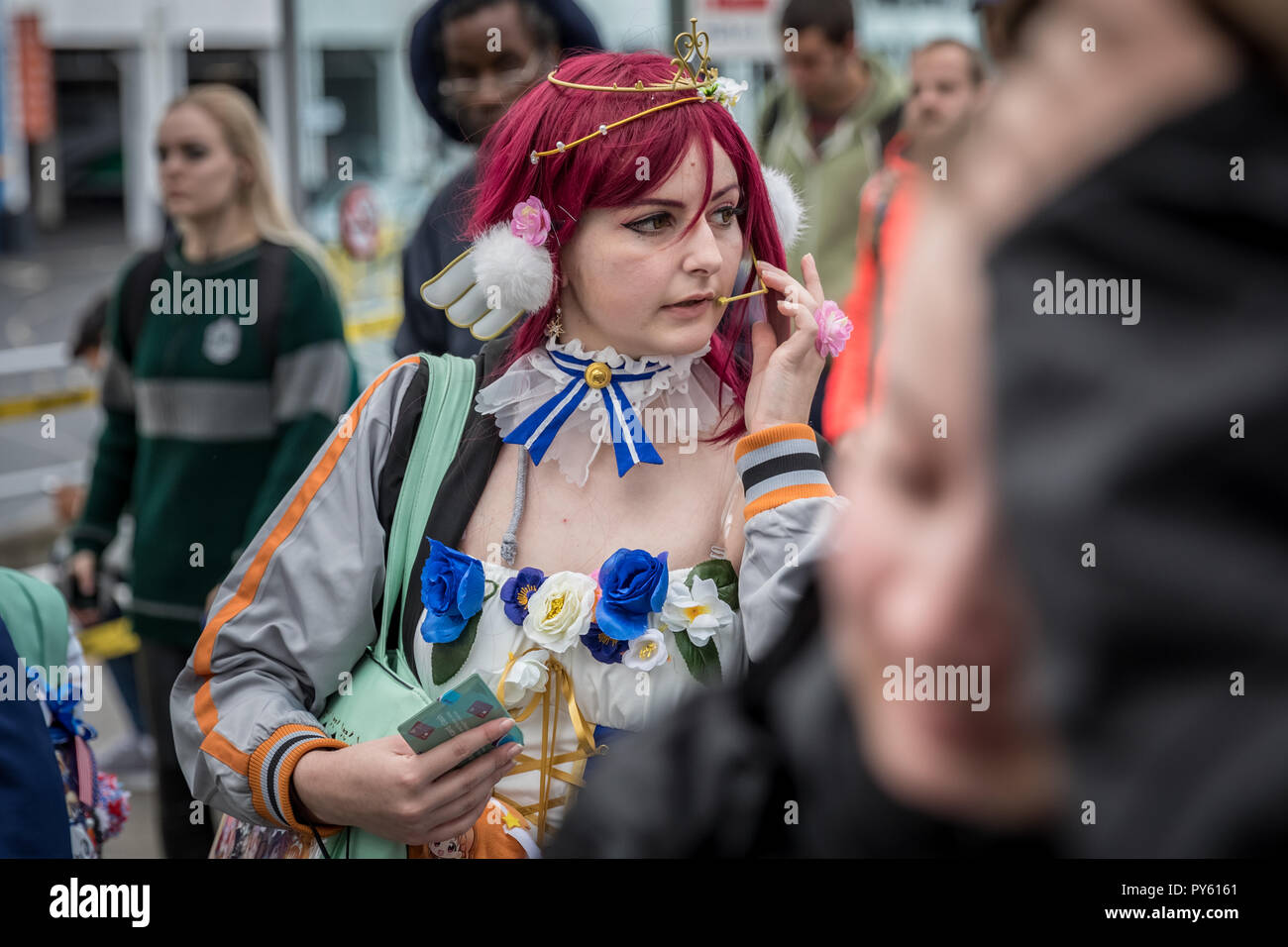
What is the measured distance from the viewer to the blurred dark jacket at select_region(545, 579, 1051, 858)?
1.86ft

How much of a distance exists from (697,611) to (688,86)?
69cm

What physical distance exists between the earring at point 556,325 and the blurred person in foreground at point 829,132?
1570 millimetres

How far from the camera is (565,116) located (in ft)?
5.73

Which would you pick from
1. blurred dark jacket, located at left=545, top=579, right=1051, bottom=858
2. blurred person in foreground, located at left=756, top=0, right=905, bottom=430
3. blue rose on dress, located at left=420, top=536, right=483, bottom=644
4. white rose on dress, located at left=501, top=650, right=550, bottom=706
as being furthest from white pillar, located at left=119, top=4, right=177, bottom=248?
A: blurred dark jacket, located at left=545, top=579, right=1051, bottom=858

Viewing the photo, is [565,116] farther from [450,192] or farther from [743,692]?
[743,692]

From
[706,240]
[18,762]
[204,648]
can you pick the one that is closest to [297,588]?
[204,648]

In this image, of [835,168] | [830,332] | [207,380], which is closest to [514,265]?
[830,332]

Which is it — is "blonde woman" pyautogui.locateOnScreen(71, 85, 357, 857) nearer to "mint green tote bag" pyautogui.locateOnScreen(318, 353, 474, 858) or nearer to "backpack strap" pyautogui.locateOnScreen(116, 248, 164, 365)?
"backpack strap" pyautogui.locateOnScreen(116, 248, 164, 365)

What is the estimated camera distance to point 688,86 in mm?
1734

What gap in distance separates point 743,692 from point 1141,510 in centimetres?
30

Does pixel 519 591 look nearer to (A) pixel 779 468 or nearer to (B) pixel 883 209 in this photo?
(A) pixel 779 468

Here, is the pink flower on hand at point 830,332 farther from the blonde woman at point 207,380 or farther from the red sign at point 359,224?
the red sign at point 359,224
